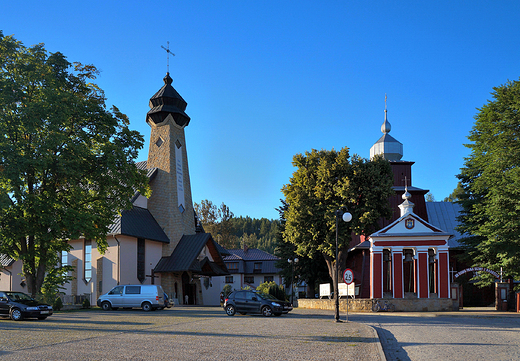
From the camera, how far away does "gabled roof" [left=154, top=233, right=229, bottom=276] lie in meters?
41.6

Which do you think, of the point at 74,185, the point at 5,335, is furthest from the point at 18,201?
the point at 5,335

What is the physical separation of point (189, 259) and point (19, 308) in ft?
72.1

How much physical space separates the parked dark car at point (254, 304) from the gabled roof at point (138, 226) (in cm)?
1479

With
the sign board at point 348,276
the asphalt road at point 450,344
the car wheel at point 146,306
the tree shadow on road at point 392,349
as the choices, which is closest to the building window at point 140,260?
the car wheel at point 146,306

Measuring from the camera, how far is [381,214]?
34781 mm

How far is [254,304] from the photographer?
82.8 feet

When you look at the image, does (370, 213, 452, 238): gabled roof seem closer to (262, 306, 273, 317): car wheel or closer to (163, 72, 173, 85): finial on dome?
(262, 306, 273, 317): car wheel

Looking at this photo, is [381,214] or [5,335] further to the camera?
[381,214]

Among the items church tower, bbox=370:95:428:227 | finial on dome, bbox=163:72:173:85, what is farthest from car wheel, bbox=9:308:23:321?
church tower, bbox=370:95:428:227

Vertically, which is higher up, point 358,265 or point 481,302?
point 358,265

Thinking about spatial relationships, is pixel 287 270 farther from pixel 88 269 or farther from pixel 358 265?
pixel 88 269

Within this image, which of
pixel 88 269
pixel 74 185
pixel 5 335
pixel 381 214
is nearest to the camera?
pixel 5 335

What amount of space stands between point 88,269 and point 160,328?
25.6m

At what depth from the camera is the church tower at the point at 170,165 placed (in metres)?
44.4
